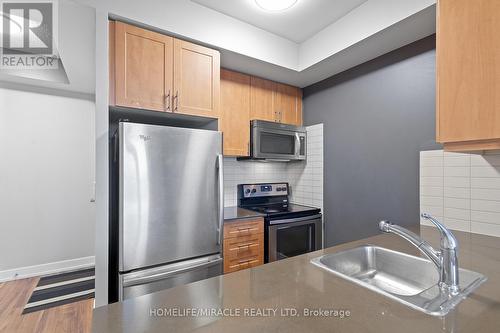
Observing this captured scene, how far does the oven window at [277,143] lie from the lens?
8.16ft

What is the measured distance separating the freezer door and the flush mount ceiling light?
1.93 m

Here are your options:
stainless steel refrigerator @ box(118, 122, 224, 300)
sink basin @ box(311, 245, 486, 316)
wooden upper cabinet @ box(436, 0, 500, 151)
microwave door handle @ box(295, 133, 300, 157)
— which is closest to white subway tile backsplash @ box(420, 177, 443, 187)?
wooden upper cabinet @ box(436, 0, 500, 151)

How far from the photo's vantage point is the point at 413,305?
0.72 meters

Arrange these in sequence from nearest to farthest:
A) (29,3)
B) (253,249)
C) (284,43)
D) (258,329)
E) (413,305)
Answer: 1. (258,329)
2. (413,305)
3. (29,3)
4. (253,249)
5. (284,43)

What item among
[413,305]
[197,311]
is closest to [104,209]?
[197,311]

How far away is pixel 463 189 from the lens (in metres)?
1.63

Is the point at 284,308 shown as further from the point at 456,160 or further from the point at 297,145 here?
the point at 297,145

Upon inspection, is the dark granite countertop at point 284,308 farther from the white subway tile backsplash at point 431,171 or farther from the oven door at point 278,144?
the oven door at point 278,144

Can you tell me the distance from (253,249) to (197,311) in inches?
58.8

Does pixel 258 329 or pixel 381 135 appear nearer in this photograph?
pixel 258 329

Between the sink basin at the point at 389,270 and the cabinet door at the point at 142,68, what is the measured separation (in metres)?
1.52

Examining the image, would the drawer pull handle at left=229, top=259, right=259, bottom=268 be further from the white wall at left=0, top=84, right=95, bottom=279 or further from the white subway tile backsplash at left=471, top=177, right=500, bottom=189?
the white wall at left=0, top=84, right=95, bottom=279

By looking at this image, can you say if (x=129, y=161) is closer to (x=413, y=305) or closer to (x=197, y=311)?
(x=197, y=311)

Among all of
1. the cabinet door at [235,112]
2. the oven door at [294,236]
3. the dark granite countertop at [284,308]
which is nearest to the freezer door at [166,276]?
the oven door at [294,236]
